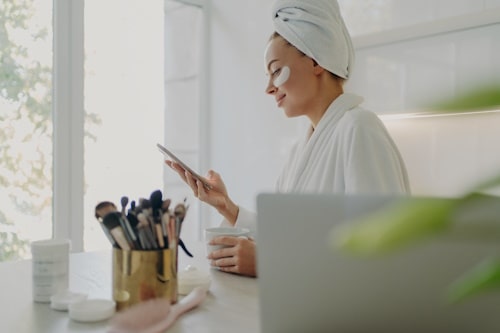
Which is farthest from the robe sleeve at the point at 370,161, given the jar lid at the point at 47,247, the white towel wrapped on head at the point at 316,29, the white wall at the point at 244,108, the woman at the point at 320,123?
the white wall at the point at 244,108

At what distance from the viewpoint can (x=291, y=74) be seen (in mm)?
1506

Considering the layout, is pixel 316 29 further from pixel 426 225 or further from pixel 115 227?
pixel 426 225

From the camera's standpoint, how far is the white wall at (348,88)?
6.06 ft

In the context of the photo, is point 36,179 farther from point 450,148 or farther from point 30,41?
point 450,148

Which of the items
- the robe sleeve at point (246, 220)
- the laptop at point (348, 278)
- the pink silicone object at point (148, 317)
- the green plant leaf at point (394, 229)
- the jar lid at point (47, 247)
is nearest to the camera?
the green plant leaf at point (394, 229)

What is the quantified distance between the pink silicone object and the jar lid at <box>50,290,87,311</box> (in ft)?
0.50

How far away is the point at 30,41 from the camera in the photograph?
2312 millimetres

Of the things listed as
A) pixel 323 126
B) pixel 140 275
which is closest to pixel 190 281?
pixel 140 275

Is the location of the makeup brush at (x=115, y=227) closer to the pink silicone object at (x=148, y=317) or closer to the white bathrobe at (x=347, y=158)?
the pink silicone object at (x=148, y=317)

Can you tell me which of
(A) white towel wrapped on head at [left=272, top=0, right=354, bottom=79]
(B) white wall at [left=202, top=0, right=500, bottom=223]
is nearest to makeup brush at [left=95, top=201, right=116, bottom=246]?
(A) white towel wrapped on head at [left=272, top=0, right=354, bottom=79]

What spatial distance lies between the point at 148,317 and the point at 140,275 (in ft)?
0.29

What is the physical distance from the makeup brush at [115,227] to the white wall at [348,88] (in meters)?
1.04

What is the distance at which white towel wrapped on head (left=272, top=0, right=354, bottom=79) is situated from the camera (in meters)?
1.41

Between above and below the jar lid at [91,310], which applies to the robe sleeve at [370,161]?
above
